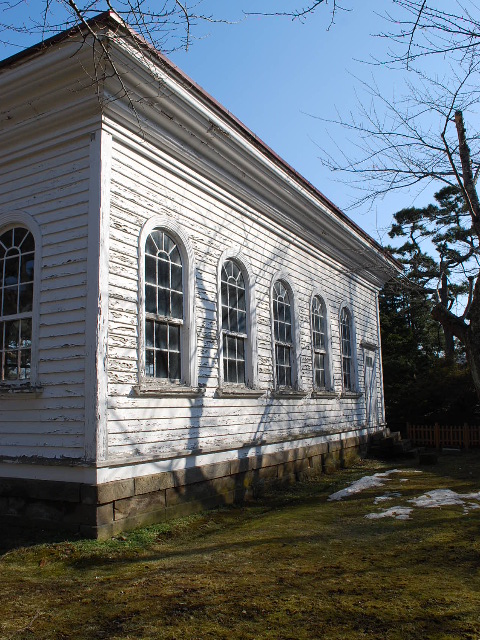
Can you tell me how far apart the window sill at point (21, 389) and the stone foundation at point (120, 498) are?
1015mm

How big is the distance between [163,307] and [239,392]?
6.97 feet

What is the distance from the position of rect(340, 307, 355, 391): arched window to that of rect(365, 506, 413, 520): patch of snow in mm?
6505

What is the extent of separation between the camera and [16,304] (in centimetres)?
714

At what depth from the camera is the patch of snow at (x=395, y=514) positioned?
277 inches

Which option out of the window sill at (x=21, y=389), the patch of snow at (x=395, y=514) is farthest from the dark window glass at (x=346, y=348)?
Answer: the window sill at (x=21, y=389)

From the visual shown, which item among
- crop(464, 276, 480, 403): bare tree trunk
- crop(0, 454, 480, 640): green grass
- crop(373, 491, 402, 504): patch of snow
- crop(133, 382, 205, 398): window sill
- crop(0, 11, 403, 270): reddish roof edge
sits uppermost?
crop(0, 11, 403, 270): reddish roof edge

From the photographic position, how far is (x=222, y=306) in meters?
8.86

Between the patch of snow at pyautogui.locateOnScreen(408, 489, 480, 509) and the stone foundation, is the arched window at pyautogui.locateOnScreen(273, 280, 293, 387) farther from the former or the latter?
the patch of snow at pyautogui.locateOnScreen(408, 489, 480, 509)

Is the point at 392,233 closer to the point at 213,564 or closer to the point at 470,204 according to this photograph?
the point at 470,204

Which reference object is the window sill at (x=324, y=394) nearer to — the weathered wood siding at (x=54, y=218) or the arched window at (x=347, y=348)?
the arched window at (x=347, y=348)

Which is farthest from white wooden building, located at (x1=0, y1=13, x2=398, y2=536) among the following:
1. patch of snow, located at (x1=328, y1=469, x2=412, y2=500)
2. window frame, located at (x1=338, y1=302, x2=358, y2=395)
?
window frame, located at (x1=338, y1=302, x2=358, y2=395)

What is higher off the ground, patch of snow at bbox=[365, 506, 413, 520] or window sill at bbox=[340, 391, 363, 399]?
window sill at bbox=[340, 391, 363, 399]

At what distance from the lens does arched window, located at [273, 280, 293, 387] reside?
10.7 metres

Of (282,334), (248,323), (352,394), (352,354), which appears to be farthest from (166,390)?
(352,354)
